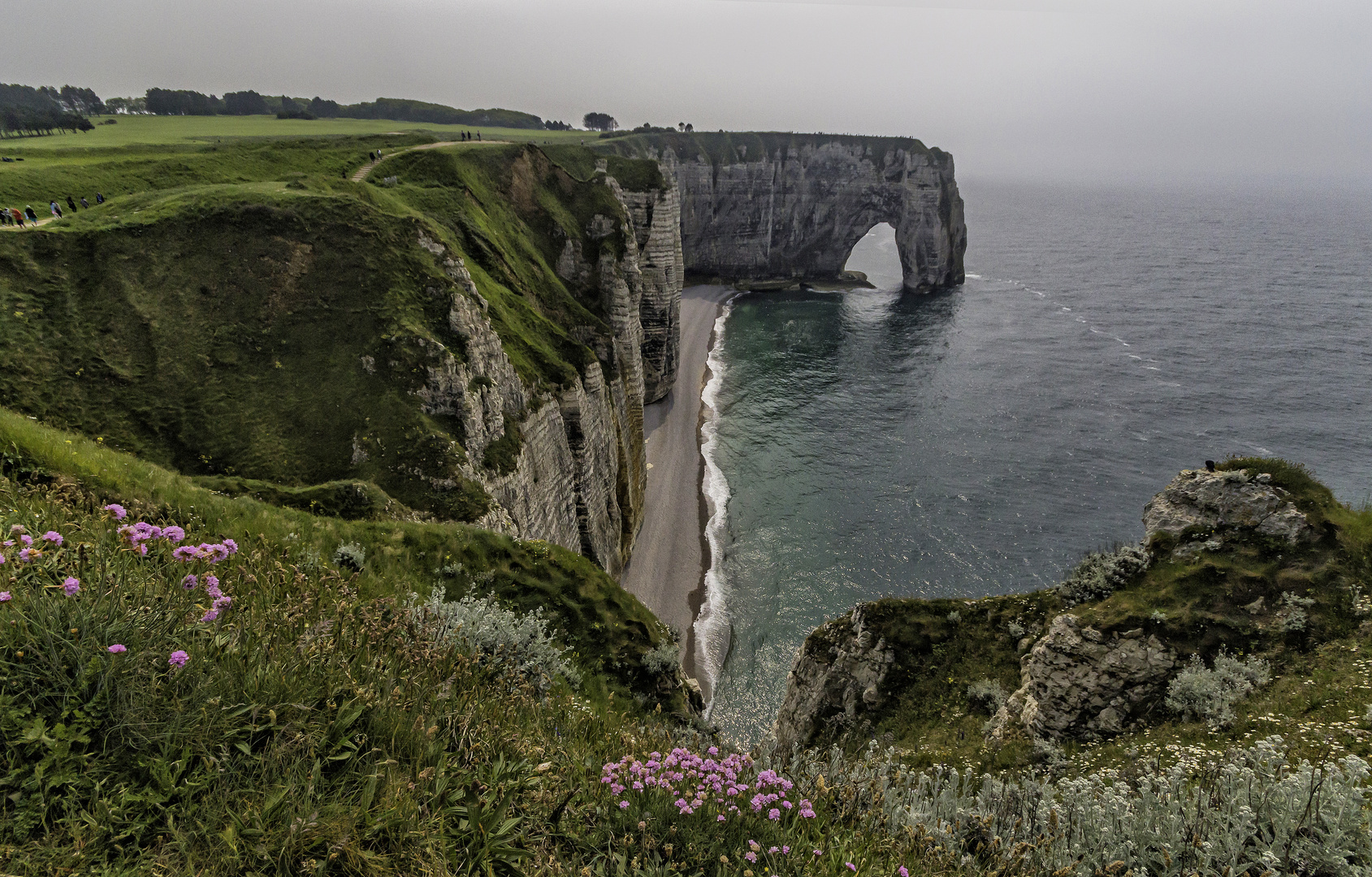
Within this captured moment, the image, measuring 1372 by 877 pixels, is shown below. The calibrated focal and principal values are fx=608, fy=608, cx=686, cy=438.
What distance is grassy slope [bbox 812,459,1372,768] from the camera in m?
12.3

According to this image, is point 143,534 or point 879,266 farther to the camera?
point 879,266

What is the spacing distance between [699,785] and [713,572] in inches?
1627

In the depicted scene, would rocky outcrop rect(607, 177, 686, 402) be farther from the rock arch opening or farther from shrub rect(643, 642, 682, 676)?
the rock arch opening

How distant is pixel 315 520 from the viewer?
1692 cm

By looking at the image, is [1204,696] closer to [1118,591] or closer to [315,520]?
[1118,591]

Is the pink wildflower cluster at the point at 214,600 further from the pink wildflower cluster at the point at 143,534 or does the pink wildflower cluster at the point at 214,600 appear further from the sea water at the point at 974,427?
the sea water at the point at 974,427

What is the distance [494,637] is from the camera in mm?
12117

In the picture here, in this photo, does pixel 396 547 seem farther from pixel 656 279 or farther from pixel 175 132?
pixel 175 132

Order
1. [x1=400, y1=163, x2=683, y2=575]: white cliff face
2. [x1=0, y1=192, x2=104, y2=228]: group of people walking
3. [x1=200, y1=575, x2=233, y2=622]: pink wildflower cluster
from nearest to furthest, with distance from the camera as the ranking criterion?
[x1=200, y1=575, x2=233, y2=622]: pink wildflower cluster < [x1=400, y1=163, x2=683, y2=575]: white cliff face < [x1=0, y1=192, x2=104, y2=228]: group of people walking

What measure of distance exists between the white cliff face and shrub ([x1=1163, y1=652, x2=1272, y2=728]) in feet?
74.6

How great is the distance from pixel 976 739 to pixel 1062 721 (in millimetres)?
2325

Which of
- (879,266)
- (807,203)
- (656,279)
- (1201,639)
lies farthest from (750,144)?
(1201,639)

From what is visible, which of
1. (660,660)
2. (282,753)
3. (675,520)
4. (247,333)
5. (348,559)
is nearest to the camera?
(282,753)

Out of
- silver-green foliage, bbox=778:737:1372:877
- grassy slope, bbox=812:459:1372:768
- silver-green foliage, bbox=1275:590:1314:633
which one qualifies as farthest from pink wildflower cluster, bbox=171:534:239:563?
silver-green foliage, bbox=1275:590:1314:633
